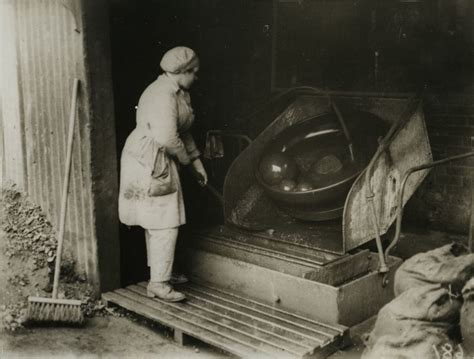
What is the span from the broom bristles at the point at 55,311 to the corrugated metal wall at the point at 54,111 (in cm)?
50

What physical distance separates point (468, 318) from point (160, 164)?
8.42 ft

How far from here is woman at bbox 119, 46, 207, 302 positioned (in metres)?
5.05

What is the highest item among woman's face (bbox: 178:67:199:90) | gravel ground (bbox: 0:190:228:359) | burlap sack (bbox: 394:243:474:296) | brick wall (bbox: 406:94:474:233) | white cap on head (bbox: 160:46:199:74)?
white cap on head (bbox: 160:46:199:74)

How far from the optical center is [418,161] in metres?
5.50

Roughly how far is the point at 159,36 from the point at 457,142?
10.9 ft

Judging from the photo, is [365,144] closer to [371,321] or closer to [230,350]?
[371,321]

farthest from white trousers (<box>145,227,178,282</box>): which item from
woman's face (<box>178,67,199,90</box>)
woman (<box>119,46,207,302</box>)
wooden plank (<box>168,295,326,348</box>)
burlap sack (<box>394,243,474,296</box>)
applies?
burlap sack (<box>394,243,474,296</box>)

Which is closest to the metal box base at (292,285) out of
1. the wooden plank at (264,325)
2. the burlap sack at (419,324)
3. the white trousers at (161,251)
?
the wooden plank at (264,325)

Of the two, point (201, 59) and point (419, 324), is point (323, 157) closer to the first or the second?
point (201, 59)

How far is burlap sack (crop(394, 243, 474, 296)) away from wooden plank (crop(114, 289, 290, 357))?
3.25 ft

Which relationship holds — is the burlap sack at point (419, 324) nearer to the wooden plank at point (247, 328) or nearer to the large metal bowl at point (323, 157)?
the wooden plank at point (247, 328)

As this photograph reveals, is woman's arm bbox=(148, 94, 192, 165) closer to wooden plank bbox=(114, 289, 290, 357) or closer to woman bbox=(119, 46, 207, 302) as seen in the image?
woman bbox=(119, 46, 207, 302)

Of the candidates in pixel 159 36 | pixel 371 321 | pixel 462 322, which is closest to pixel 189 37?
pixel 159 36

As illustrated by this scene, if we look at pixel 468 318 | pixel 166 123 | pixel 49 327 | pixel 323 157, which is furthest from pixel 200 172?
pixel 468 318
